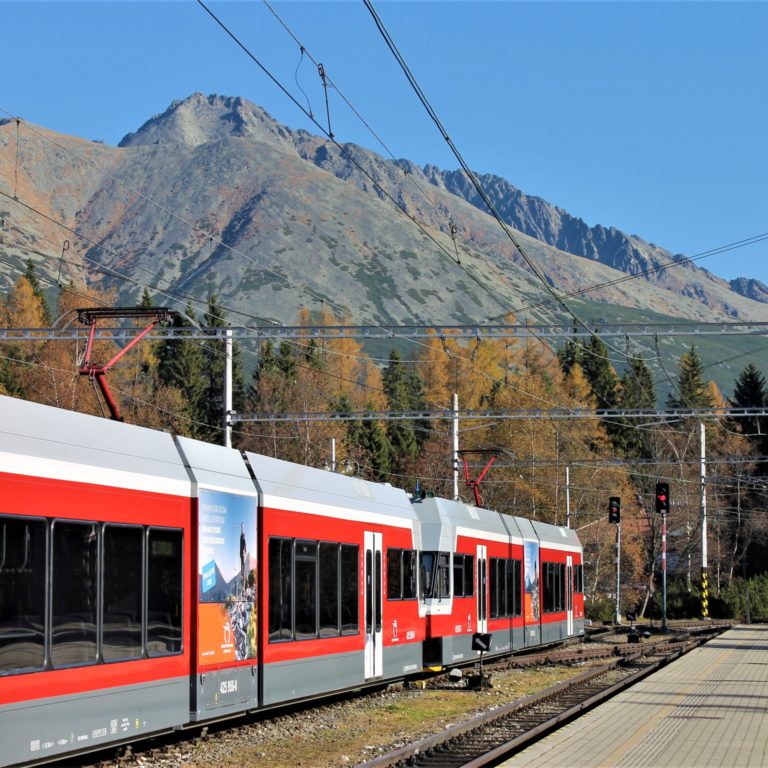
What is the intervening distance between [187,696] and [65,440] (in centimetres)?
362

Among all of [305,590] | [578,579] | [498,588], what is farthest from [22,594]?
[578,579]

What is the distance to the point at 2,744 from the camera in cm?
1110

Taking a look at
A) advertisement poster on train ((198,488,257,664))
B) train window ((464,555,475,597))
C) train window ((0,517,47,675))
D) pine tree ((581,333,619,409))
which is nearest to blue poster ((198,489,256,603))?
advertisement poster on train ((198,488,257,664))

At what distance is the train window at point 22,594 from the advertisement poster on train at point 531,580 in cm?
2474

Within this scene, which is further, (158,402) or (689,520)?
(689,520)

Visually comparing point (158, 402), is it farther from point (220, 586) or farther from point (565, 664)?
point (220, 586)

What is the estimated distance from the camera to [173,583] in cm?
1455

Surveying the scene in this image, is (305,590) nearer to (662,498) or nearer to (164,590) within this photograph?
(164,590)

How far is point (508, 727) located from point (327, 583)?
3.29 metres

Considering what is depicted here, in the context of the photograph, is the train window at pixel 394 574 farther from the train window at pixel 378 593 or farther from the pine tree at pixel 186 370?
the pine tree at pixel 186 370

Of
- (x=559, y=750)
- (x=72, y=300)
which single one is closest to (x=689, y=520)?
(x=72, y=300)

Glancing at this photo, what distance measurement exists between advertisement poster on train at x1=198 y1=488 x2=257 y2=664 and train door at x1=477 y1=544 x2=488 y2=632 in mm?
13626

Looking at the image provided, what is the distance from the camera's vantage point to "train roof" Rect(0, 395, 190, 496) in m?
11.8

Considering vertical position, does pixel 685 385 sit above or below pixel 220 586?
above
